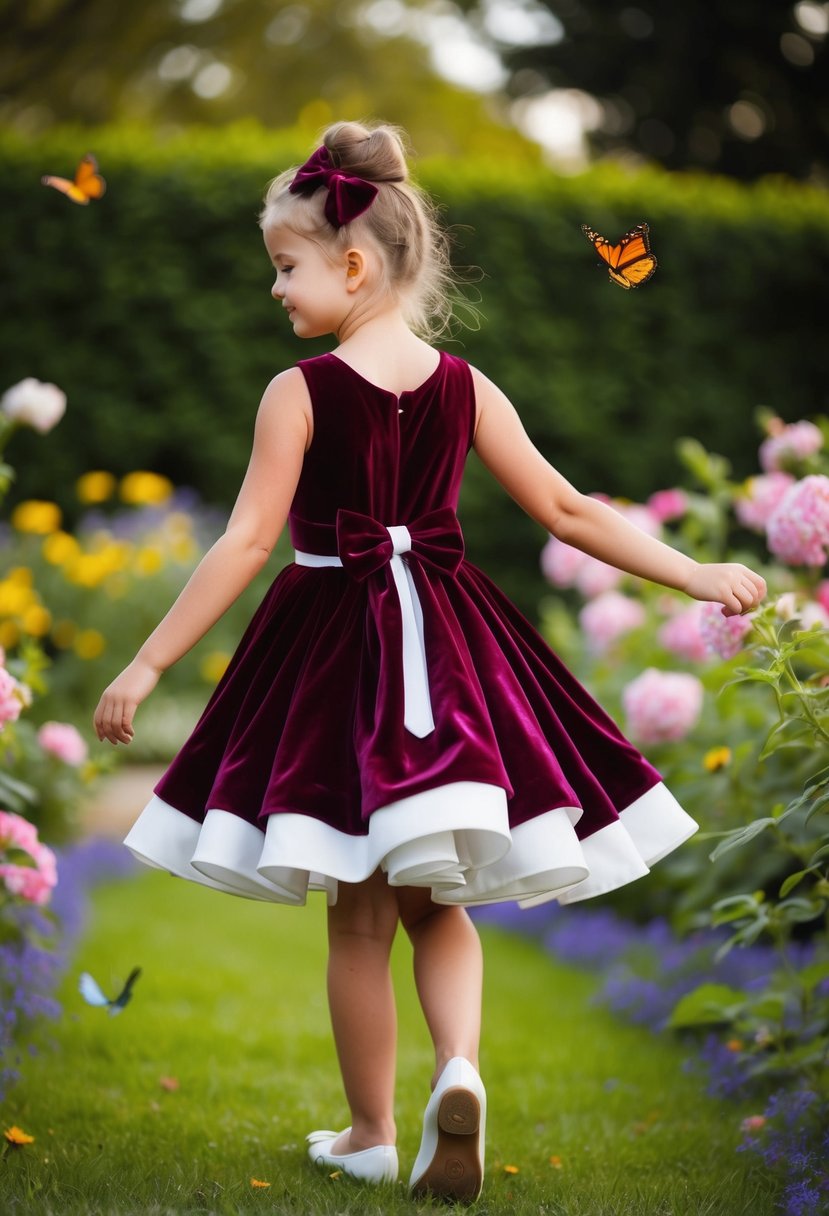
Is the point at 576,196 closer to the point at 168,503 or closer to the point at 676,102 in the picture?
the point at 168,503

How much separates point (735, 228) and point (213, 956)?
18.5 feet

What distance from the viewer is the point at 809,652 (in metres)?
2.20

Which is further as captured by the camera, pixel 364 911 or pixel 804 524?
pixel 804 524

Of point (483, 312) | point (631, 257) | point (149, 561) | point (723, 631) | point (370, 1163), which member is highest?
point (631, 257)

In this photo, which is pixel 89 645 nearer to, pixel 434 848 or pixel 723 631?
pixel 723 631

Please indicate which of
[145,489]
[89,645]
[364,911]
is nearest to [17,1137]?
[364,911]

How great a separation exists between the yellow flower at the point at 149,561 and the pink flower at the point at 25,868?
347 cm

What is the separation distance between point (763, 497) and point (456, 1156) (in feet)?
5.73

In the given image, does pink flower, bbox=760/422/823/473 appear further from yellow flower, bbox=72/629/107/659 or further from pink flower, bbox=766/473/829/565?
yellow flower, bbox=72/629/107/659

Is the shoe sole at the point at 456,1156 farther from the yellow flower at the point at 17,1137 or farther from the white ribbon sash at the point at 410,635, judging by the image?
the yellow flower at the point at 17,1137

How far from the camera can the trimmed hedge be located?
7.09 metres

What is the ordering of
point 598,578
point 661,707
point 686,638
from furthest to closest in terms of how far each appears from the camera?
point 598,578 → point 686,638 → point 661,707

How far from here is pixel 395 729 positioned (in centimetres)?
179

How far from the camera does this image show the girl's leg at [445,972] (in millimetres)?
1922
